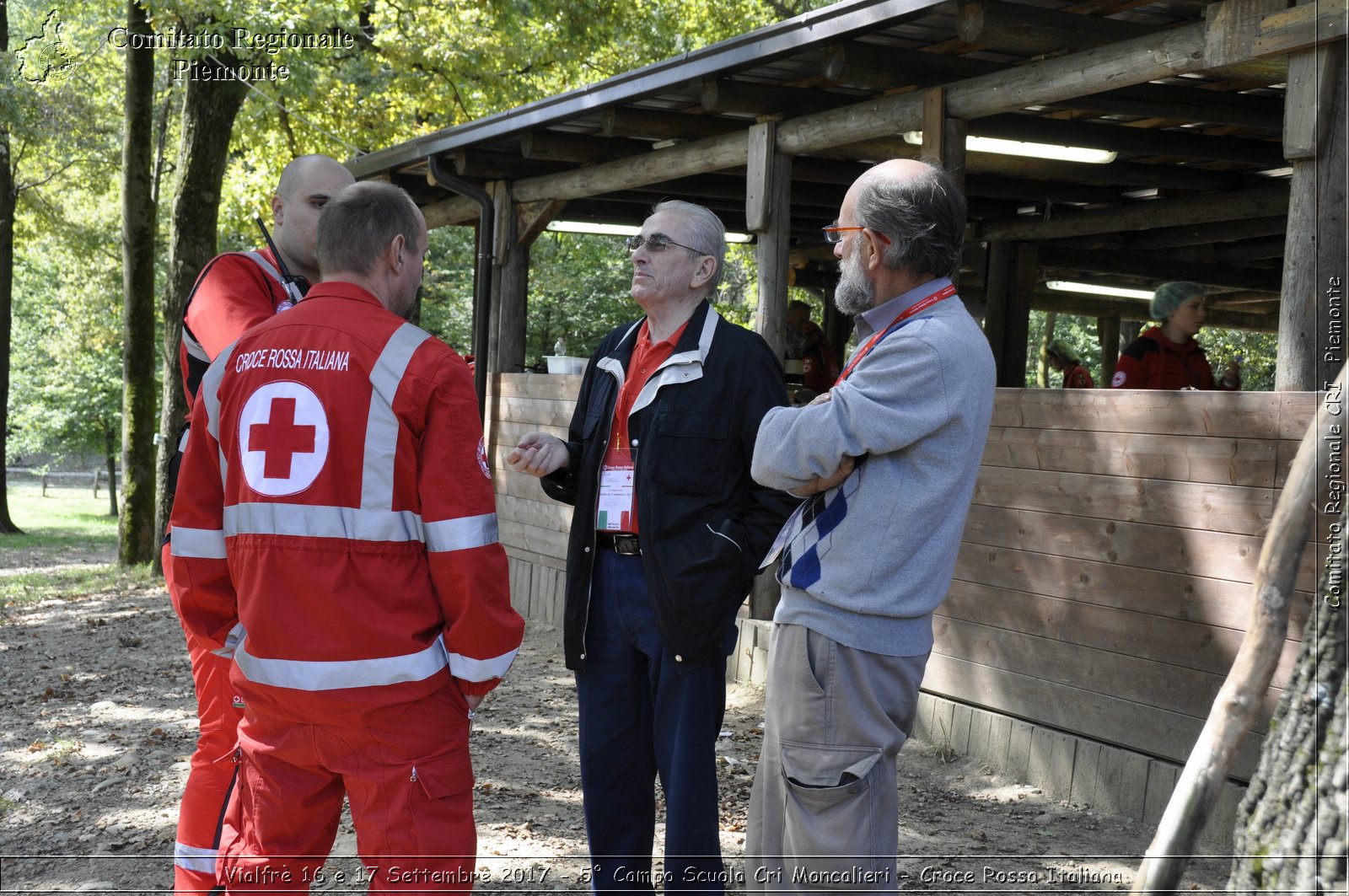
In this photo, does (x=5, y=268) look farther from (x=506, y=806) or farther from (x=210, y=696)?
(x=210, y=696)


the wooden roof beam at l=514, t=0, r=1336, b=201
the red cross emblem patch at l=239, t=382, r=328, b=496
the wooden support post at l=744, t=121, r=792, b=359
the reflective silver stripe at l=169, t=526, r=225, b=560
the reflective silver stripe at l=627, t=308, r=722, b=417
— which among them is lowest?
the reflective silver stripe at l=169, t=526, r=225, b=560

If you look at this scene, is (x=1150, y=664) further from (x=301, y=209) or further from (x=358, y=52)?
(x=358, y=52)

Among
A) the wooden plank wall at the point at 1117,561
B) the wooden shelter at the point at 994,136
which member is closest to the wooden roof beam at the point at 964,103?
the wooden shelter at the point at 994,136

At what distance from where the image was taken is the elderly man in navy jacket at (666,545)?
3051 mm

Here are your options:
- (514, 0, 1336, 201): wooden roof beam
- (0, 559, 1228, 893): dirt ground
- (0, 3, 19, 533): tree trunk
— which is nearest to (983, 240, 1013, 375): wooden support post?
(514, 0, 1336, 201): wooden roof beam

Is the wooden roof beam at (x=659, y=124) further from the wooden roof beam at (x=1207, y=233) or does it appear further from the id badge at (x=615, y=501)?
the wooden roof beam at (x=1207, y=233)

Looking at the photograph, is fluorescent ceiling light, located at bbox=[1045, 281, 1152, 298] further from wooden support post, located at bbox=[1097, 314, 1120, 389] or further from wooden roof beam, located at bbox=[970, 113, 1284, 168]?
wooden roof beam, located at bbox=[970, 113, 1284, 168]

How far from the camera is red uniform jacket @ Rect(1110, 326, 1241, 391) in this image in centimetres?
594

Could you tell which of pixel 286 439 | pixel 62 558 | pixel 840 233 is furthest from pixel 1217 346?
pixel 286 439

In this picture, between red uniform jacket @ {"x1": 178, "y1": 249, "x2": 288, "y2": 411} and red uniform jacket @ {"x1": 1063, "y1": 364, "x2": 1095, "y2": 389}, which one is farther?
red uniform jacket @ {"x1": 1063, "y1": 364, "x2": 1095, "y2": 389}

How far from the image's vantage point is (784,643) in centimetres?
242

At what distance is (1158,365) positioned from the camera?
19.6 ft

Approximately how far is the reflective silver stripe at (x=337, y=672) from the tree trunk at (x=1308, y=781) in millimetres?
1621

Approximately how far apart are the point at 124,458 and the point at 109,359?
17.5 metres
